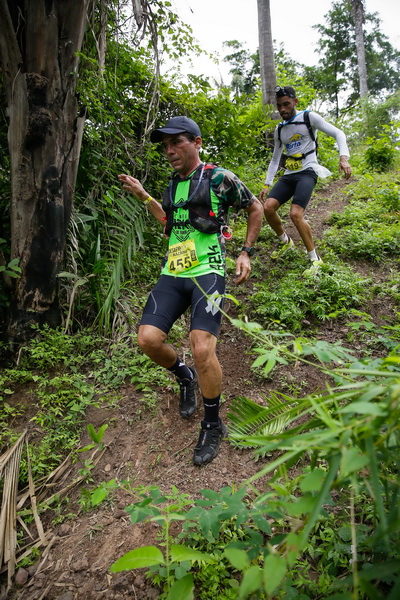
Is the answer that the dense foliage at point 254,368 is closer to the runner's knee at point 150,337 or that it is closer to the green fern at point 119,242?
the green fern at point 119,242

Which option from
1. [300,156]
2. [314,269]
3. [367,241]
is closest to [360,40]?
[300,156]

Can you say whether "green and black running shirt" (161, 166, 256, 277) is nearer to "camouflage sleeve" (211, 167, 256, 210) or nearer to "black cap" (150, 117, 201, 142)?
"camouflage sleeve" (211, 167, 256, 210)

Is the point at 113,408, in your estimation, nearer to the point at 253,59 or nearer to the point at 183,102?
the point at 183,102

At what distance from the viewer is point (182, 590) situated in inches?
41.8

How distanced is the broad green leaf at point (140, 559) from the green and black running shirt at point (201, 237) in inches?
67.5

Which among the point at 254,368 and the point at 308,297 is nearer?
the point at 254,368

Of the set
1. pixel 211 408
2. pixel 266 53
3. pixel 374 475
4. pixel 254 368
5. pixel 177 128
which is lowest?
pixel 254 368

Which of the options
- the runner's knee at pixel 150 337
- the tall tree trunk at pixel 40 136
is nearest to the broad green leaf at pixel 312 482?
the runner's knee at pixel 150 337

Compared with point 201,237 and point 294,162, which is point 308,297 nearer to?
point 201,237

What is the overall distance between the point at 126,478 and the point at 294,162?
393 centimetres

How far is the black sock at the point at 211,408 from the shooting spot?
236 cm

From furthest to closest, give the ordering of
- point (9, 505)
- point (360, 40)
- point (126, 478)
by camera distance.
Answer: point (360, 40), point (126, 478), point (9, 505)

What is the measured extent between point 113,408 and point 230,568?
1.49 m

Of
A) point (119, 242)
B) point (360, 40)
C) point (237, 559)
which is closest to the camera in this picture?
point (237, 559)
